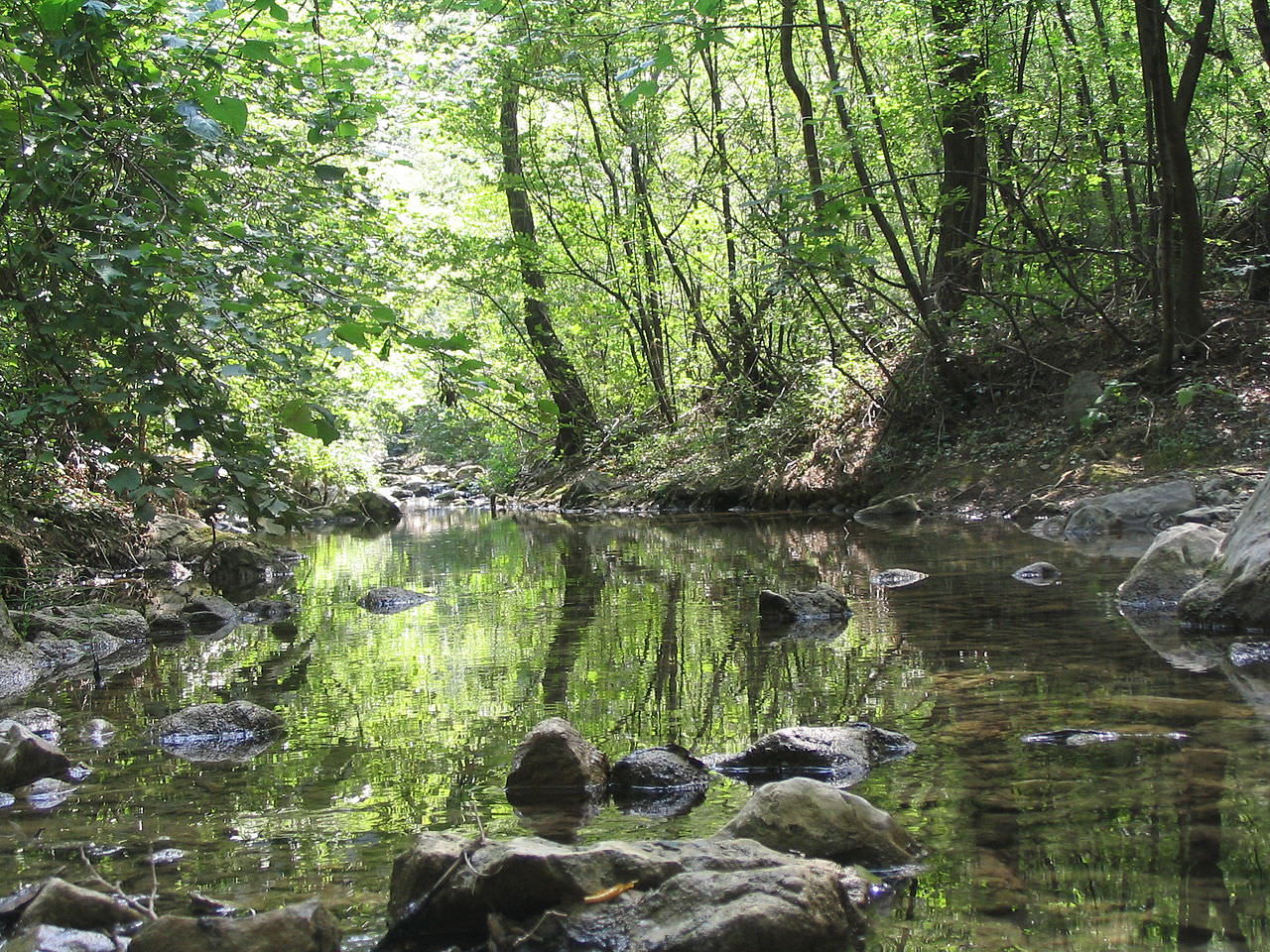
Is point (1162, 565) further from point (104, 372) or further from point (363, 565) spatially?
point (363, 565)

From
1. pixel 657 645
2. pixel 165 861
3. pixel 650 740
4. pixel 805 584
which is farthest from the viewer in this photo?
pixel 805 584

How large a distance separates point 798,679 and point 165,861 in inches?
116

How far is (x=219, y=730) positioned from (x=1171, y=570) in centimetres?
532

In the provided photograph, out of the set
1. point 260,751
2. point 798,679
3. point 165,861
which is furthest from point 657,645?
point 165,861

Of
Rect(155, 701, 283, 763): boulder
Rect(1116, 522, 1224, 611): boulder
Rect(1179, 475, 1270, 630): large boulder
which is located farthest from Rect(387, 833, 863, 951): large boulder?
Rect(1116, 522, 1224, 611): boulder

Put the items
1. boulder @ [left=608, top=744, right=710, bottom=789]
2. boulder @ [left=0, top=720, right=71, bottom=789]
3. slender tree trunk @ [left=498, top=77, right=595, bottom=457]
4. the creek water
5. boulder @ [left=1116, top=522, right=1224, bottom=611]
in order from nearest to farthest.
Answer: the creek water < boulder @ [left=608, top=744, right=710, bottom=789] < boulder @ [left=0, top=720, right=71, bottom=789] < boulder @ [left=1116, top=522, right=1224, bottom=611] < slender tree trunk @ [left=498, top=77, right=595, bottom=457]

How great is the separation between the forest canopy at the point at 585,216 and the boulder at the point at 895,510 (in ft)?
6.04

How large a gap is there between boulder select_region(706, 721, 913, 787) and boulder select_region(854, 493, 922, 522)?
31.8ft

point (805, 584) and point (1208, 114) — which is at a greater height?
point (1208, 114)

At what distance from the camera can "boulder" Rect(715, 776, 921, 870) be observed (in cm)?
294

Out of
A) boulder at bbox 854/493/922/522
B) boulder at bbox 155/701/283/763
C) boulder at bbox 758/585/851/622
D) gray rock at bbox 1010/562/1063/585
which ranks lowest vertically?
boulder at bbox 155/701/283/763

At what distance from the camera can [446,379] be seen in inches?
167

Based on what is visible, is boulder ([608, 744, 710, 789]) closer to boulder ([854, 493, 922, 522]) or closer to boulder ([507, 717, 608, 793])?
boulder ([507, 717, 608, 793])

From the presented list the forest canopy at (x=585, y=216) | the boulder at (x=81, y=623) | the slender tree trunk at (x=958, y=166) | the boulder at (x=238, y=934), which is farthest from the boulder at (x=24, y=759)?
the slender tree trunk at (x=958, y=166)
